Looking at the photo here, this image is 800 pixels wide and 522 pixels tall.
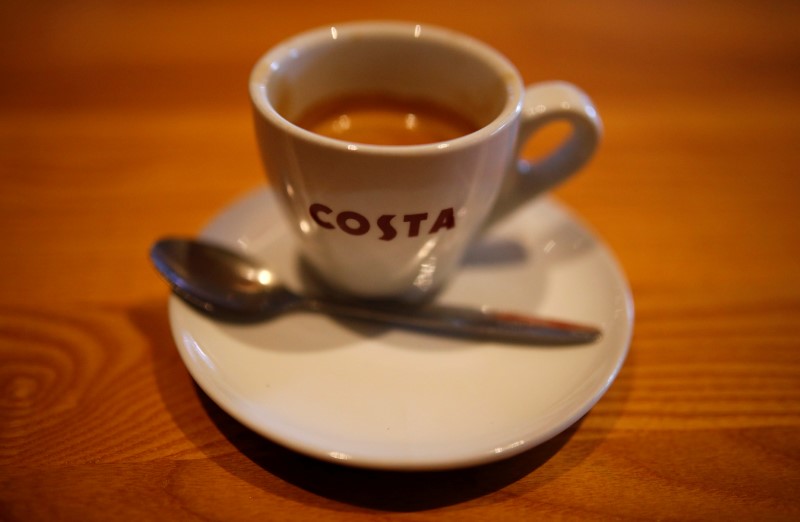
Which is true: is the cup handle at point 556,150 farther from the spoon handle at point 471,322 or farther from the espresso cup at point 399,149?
the spoon handle at point 471,322

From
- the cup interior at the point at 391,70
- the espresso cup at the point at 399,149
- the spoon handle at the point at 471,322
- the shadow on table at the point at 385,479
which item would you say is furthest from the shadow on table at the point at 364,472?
the cup interior at the point at 391,70

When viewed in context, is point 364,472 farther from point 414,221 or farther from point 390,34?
point 390,34

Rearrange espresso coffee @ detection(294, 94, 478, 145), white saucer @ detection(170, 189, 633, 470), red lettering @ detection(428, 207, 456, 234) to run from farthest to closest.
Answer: espresso coffee @ detection(294, 94, 478, 145)
red lettering @ detection(428, 207, 456, 234)
white saucer @ detection(170, 189, 633, 470)

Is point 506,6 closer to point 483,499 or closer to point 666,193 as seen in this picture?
point 666,193

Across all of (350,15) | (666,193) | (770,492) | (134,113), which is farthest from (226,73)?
(770,492)

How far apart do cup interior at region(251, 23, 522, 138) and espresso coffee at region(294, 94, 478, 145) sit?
0.01 m

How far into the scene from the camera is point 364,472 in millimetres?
591

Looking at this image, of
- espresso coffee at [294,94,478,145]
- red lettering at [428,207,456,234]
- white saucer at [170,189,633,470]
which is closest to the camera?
white saucer at [170,189,633,470]

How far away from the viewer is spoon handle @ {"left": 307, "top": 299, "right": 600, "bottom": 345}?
2.28ft

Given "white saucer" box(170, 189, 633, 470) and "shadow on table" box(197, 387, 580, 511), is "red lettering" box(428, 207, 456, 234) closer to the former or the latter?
"white saucer" box(170, 189, 633, 470)

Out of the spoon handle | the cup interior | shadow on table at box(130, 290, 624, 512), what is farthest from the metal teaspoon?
the cup interior

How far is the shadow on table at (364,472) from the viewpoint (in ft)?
1.88

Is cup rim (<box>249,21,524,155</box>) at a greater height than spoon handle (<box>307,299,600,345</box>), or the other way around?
cup rim (<box>249,21,524,155</box>)

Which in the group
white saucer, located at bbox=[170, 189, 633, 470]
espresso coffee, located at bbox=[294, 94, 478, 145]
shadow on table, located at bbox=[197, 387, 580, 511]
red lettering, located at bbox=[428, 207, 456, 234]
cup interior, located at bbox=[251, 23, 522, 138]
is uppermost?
cup interior, located at bbox=[251, 23, 522, 138]
